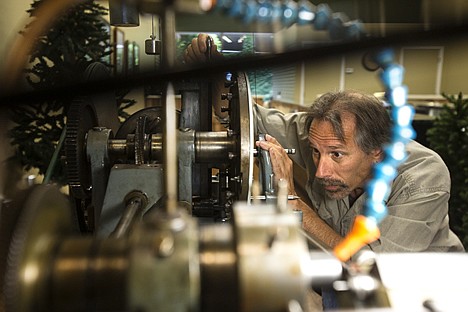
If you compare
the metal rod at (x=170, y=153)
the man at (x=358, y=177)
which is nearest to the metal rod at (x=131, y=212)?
the metal rod at (x=170, y=153)

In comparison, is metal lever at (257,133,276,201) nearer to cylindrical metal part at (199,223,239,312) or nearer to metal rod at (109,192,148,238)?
metal rod at (109,192,148,238)

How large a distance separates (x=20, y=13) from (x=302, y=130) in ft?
5.92

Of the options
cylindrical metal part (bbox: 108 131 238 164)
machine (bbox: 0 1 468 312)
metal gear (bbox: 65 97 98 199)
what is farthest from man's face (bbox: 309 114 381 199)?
machine (bbox: 0 1 468 312)

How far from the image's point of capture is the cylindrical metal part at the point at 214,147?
46.2 inches

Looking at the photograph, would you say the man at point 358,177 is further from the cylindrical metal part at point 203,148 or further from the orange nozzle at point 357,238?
the orange nozzle at point 357,238

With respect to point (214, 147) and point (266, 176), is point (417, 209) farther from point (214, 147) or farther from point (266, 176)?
point (214, 147)

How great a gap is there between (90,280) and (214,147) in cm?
78

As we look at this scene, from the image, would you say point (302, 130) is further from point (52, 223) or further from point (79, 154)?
point (52, 223)

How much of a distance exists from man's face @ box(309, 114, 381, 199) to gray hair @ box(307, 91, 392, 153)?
A: 0.02 m

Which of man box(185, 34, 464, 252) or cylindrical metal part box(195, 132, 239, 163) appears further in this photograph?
man box(185, 34, 464, 252)

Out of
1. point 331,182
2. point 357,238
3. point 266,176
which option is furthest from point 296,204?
point 357,238

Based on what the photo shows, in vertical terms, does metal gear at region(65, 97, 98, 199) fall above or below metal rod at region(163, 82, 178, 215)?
below

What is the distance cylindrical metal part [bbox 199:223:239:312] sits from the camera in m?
0.40

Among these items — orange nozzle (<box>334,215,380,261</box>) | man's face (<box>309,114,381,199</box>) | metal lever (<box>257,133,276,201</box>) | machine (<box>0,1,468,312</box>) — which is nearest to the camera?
machine (<box>0,1,468,312</box>)
